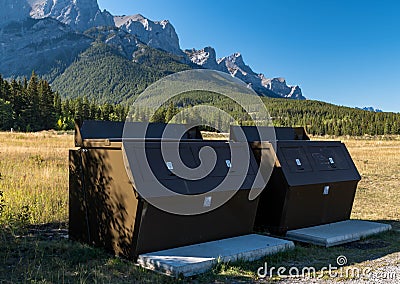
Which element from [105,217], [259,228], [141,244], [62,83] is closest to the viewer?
[141,244]

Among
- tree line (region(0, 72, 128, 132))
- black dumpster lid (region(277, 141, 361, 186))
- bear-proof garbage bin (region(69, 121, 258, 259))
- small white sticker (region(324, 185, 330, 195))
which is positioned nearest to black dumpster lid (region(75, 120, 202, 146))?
Answer: bear-proof garbage bin (region(69, 121, 258, 259))

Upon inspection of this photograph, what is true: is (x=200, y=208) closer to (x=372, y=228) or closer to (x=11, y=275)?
(x=11, y=275)

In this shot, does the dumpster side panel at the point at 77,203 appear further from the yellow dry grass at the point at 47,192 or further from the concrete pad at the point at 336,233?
the concrete pad at the point at 336,233

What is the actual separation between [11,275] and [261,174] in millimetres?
4623

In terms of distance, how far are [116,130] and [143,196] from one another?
310 centimetres

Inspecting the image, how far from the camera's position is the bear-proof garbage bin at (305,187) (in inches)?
322

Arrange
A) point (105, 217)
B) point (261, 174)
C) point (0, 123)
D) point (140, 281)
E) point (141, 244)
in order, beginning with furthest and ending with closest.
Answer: point (0, 123) < point (261, 174) < point (105, 217) < point (141, 244) < point (140, 281)

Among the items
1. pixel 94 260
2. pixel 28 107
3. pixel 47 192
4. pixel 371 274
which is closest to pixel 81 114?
pixel 28 107

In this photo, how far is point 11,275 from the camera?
220 inches

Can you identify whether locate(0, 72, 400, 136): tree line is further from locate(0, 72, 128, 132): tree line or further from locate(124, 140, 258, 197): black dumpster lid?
locate(124, 140, 258, 197): black dumpster lid

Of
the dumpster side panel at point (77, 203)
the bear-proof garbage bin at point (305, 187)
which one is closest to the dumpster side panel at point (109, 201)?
the dumpster side panel at point (77, 203)

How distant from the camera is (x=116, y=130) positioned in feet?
28.5

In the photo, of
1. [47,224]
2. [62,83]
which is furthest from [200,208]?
[62,83]

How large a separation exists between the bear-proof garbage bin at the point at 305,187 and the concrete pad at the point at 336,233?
21 centimetres
